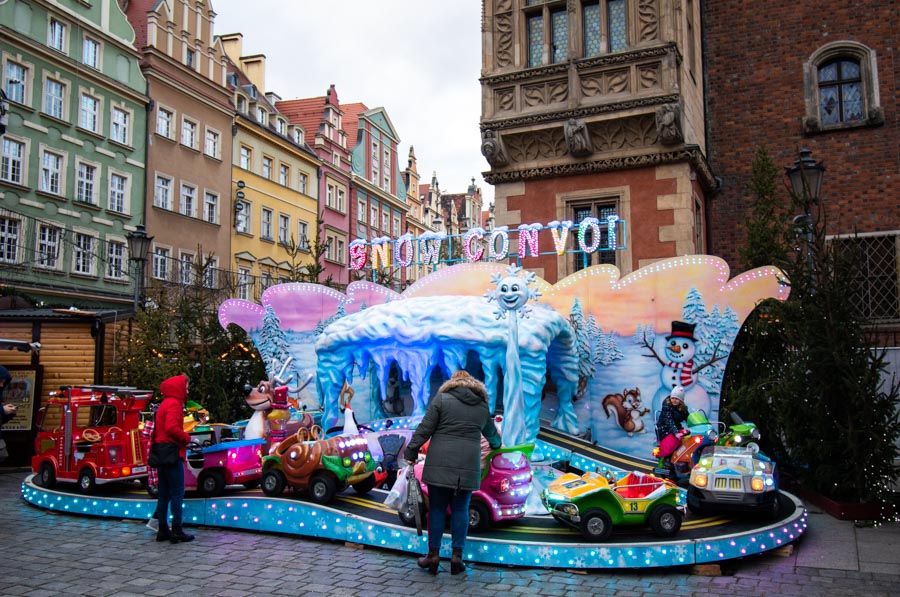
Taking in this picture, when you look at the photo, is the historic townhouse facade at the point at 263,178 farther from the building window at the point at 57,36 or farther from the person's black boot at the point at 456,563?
the person's black boot at the point at 456,563

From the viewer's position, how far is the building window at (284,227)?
38.7 metres

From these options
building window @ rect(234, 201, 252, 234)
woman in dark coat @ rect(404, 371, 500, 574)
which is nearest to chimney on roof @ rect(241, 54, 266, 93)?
building window @ rect(234, 201, 252, 234)

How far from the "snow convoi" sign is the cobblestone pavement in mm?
6242

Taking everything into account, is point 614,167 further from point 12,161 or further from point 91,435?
point 12,161

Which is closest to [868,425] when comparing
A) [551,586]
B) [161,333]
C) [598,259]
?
[551,586]

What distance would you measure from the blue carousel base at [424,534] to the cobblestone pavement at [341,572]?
127 millimetres

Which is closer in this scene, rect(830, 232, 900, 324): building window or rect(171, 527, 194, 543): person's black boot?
rect(171, 527, 194, 543): person's black boot

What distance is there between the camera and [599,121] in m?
14.9

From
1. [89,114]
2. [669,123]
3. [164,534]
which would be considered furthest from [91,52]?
[164,534]

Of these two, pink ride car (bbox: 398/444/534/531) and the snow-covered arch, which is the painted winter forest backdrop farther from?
Answer: pink ride car (bbox: 398/444/534/531)

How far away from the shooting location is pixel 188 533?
8.93 metres

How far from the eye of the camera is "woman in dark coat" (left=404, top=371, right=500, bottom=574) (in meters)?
7.04

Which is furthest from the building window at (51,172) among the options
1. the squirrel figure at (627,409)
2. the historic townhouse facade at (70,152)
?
the squirrel figure at (627,409)

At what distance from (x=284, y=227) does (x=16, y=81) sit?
16.0 m
